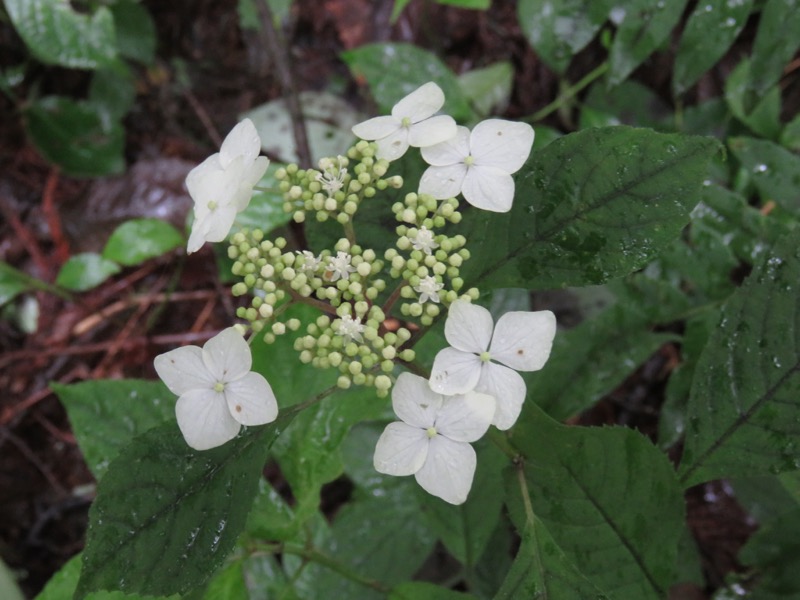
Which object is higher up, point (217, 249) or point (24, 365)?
point (217, 249)

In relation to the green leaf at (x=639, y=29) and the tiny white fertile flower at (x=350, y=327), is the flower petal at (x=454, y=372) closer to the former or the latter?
the tiny white fertile flower at (x=350, y=327)

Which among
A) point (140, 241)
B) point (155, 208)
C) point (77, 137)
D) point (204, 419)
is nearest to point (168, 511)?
point (204, 419)

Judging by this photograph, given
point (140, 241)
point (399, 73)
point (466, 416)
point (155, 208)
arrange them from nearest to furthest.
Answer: point (466, 416), point (399, 73), point (140, 241), point (155, 208)

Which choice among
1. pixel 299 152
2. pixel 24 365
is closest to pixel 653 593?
pixel 299 152

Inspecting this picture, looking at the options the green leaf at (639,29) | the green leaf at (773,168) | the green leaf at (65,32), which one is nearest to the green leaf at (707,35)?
the green leaf at (639,29)

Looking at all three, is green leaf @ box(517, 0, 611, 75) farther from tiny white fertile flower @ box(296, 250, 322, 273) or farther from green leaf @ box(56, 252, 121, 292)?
green leaf @ box(56, 252, 121, 292)

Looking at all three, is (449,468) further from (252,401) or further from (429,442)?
(252,401)

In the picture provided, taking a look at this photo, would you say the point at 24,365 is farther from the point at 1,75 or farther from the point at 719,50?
the point at 719,50

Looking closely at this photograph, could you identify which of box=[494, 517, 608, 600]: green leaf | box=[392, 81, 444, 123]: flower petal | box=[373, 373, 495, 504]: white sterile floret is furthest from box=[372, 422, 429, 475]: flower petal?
box=[392, 81, 444, 123]: flower petal
